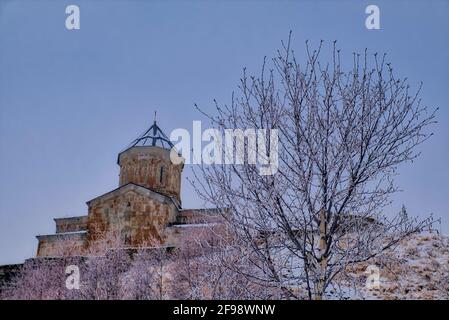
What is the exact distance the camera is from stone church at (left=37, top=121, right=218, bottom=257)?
872 inches

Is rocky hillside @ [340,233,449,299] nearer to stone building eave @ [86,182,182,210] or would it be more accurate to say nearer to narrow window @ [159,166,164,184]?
stone building eave @ [86,182,182,210]

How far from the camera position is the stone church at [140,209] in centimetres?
2216

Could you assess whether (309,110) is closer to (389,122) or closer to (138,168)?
(389,122)

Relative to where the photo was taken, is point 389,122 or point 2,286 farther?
point 2,286

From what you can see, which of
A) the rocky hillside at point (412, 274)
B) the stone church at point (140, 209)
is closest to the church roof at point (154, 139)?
the stone church at point (140, 209)

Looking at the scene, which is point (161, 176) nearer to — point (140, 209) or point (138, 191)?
point (138, 191)

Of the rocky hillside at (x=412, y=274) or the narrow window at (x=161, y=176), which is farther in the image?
the narrow window at (x=161, y=176)

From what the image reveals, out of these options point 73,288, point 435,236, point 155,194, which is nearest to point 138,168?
point 155,194

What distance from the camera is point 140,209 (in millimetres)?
22562

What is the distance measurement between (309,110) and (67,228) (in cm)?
2346

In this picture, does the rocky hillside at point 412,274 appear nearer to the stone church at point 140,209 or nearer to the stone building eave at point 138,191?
the stone church at point 140,209

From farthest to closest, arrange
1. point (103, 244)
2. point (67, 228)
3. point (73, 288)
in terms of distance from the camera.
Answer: point (67, 228), point (103, 244), point (73, 288)

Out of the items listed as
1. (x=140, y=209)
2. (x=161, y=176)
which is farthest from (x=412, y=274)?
(x=161, y=176)

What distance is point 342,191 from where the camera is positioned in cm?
538
